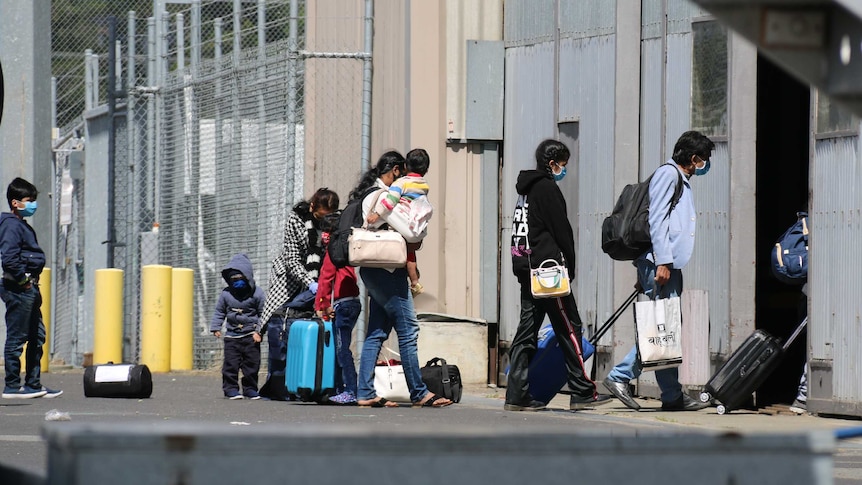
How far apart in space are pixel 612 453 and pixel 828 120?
26.2ft

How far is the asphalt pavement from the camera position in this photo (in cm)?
902

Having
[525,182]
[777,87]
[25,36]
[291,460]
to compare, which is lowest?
[291,460]

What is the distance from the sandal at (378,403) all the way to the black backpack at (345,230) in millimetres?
998

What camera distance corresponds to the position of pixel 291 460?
8.60ft

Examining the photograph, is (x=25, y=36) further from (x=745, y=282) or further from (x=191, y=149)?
(x=745, y=282)

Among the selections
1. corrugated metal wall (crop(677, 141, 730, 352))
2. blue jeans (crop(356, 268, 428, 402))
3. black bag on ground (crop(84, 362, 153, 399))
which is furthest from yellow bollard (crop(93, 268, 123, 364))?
corrugated metal wall (crop(677, 141, 730, 352))

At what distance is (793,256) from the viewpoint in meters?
10.8

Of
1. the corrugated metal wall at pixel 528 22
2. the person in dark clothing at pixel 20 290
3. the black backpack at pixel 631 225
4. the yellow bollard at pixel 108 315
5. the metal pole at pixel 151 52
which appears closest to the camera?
the black backpack at pixel 631 225

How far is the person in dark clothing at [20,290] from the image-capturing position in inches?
479

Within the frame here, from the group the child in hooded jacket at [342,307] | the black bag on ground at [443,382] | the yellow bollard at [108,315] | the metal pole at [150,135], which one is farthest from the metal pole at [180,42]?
the black bag on ground at [443,382]

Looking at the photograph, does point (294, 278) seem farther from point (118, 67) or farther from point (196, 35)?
point (118, 67)

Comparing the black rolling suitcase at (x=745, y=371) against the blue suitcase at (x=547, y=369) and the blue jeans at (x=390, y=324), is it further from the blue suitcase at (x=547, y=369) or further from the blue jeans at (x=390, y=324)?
the blue jeans at (x=390, y=324)

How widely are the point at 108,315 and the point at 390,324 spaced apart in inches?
290

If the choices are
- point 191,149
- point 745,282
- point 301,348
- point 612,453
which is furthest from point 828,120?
point 191,149
